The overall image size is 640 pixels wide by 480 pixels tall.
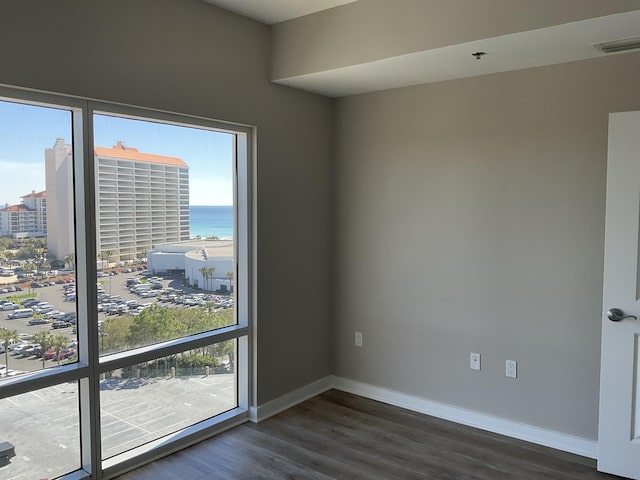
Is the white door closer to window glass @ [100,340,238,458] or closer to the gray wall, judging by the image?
the gray wall

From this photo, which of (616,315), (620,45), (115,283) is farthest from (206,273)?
(620,45)

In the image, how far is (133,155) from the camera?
289 cm

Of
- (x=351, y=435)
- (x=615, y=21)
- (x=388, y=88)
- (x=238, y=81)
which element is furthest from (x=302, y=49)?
(x=351, y=435)

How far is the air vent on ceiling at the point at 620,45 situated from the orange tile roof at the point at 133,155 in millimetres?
2477

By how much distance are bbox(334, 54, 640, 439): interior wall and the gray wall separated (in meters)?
0.28

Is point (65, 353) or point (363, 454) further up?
point (65, 353)

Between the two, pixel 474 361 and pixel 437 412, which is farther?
pixel 437 412

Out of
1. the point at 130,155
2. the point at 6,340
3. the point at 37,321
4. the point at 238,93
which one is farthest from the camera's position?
the point at 238,93

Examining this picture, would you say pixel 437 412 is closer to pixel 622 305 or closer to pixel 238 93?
pixel 622 305

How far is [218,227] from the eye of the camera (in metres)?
3.42

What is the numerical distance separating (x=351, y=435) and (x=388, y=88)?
249 cm

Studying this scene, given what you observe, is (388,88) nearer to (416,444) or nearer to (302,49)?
(302,49)

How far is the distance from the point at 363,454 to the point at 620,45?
2.76 meters

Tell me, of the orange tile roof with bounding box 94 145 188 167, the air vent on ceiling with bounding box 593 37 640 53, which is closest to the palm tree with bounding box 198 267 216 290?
the orange tile roof with bounding box 94 145 188 167
